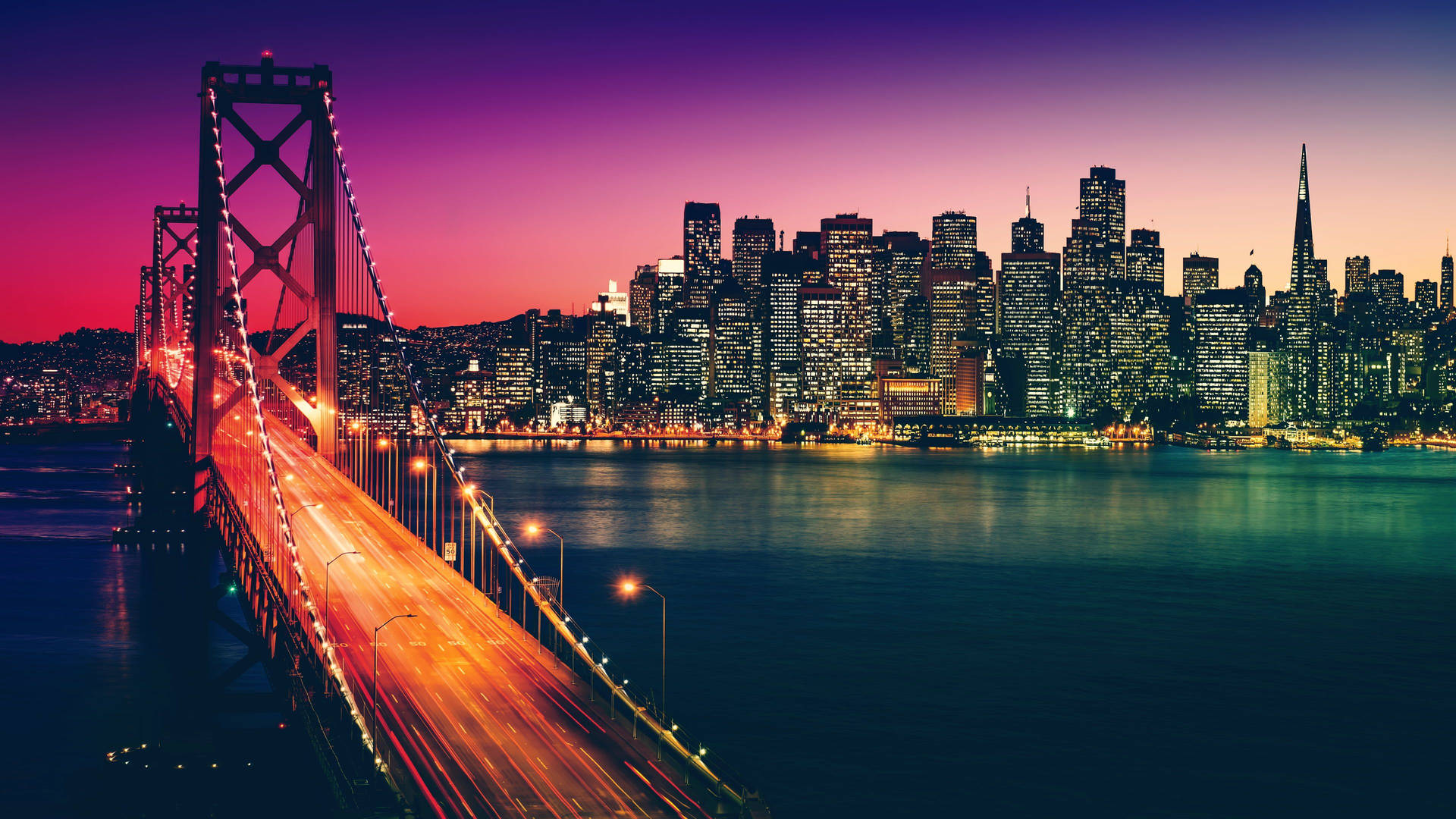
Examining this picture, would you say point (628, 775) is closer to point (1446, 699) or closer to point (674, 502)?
point (1446, 699)

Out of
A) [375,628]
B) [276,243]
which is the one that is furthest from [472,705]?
[276,243]

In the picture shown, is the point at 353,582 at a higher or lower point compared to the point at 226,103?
lower

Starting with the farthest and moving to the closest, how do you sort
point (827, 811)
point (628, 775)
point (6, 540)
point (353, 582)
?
point (6, 540) → point (353, 582) → point (827, 811) → point (628, 775)

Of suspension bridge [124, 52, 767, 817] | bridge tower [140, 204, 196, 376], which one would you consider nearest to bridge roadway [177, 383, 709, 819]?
suspension bridge [124, 52, 767, 817]

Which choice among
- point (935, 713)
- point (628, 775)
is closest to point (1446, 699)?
point (935, 713)

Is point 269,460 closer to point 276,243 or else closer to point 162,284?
point 276,243

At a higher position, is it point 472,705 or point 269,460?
point 269,460

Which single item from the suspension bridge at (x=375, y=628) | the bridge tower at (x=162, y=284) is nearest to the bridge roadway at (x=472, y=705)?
the suspension bridge at (x=375, y=628)

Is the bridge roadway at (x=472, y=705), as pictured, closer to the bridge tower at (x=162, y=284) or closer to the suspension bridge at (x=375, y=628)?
the suspension bridge at (x=375, y=628)
